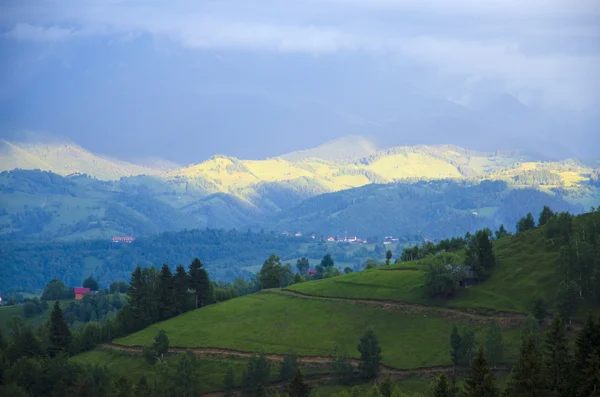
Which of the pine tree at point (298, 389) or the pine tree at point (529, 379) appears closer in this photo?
the pine tree at point (529, 379)

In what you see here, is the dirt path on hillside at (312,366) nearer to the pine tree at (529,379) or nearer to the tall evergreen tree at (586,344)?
the tall evergreen tree at (586,344)

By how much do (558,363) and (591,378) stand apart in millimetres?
10075

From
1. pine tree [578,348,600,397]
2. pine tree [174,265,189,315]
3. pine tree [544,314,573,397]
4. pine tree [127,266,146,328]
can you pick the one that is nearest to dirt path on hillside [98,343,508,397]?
pine tree [127,266,146,328]

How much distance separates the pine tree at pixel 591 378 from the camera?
8238 centimetres

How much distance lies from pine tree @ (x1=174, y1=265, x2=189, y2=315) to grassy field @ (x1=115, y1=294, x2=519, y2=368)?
4236 mm

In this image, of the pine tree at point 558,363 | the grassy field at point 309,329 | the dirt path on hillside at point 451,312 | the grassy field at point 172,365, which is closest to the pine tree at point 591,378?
the pine tree at point 558,363

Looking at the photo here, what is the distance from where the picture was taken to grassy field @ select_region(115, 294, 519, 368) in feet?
455

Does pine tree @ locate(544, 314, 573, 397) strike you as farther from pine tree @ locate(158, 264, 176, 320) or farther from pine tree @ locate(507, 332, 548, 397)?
pine tree @ locate(158, 264, 176, 320)

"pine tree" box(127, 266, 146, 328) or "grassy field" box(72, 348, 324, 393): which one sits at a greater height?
"pine tree" box(127, 266, 146, 328)

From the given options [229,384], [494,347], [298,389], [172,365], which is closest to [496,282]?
[494,347]

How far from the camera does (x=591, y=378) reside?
82.9 m

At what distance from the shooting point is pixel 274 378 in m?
138

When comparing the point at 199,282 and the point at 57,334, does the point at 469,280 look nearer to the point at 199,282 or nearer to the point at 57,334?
the point at 199,282

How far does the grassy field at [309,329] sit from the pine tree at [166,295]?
422 cm
